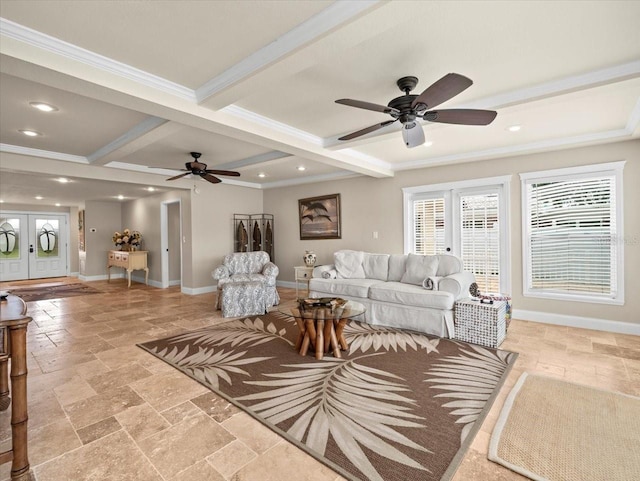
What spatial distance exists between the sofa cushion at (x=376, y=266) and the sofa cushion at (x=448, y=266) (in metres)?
0.87

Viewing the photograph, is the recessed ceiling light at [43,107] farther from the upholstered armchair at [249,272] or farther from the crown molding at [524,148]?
the crown molding at [524,148]

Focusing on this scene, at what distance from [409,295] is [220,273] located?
10.2 feet

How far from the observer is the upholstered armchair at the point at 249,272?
5.36 metres

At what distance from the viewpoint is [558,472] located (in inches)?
65.7

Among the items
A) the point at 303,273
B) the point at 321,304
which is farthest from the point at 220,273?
the point at 321,304

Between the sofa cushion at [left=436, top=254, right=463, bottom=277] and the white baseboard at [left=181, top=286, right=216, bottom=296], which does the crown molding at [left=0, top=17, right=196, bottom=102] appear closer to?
the sofa cushion at [left=436, top=254, right=463, bottom=277]

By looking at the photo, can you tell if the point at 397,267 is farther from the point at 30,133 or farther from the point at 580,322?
the point at 30,133

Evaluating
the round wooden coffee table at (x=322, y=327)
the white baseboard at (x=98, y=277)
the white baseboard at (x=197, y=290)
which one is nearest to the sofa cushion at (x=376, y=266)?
the round wooden coffee table at (x=322, y=327)

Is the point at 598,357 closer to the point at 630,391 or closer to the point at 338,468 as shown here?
the point at 630,391

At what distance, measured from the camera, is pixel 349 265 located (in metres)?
5.38

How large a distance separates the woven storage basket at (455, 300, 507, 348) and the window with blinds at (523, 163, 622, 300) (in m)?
1.32

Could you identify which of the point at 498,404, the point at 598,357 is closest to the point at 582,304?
the point at 598,357

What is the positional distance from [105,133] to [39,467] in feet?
11.5

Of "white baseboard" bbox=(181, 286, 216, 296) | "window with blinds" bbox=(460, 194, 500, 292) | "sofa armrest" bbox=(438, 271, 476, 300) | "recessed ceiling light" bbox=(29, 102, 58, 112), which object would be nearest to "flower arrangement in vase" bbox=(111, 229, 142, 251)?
"white baseboard" bbox=(181, 286, 216, 296)
